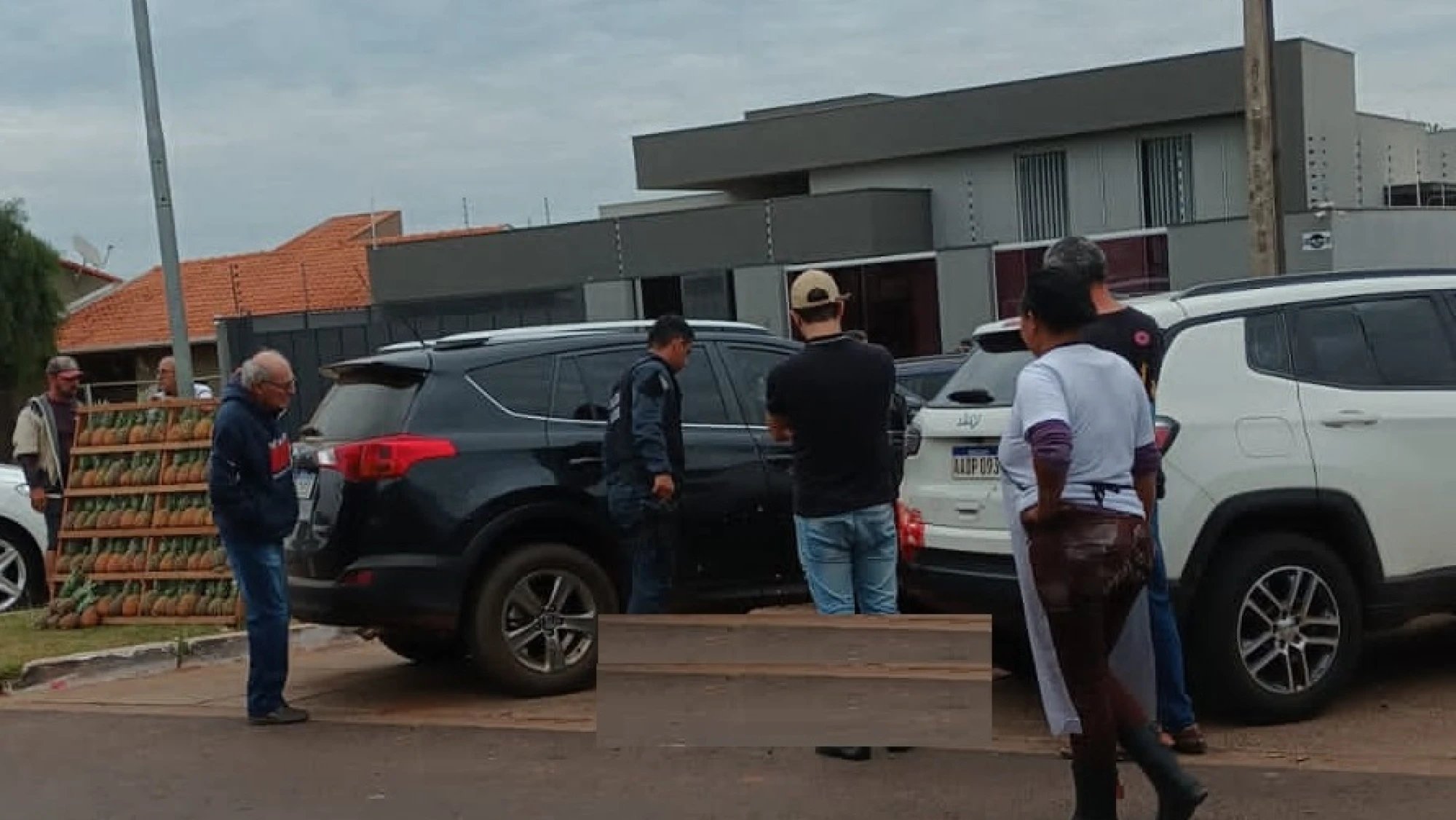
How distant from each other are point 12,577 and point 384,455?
6.52 metres

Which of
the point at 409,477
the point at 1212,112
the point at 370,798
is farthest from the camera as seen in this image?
the point at 1212,112

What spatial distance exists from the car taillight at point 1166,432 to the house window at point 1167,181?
77.7 ft

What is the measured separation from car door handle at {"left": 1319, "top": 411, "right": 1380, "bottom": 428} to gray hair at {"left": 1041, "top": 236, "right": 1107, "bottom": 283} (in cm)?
134

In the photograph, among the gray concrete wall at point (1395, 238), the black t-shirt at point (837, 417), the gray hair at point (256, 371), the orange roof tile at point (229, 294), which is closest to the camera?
the black t-shirt at point (837, 417)

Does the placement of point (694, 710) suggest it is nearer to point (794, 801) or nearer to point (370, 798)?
point (794, 801)

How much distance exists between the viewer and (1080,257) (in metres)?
5.67

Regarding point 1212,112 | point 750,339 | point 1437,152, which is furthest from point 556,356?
point 1437,152

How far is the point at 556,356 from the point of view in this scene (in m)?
8.48

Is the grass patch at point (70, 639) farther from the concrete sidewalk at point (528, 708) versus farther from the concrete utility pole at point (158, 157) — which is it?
the concrete utility pole at point (158, 157)

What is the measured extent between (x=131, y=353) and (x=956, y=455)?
37.4 m

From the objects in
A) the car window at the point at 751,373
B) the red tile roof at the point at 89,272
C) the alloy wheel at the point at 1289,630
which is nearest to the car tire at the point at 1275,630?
the alloy wheel at the point at 1289,630

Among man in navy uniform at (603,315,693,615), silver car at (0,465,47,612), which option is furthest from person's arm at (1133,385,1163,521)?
silver car at (0,465,47,612)

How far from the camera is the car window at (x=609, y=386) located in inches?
329

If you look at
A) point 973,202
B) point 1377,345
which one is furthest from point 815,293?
point 973,202
